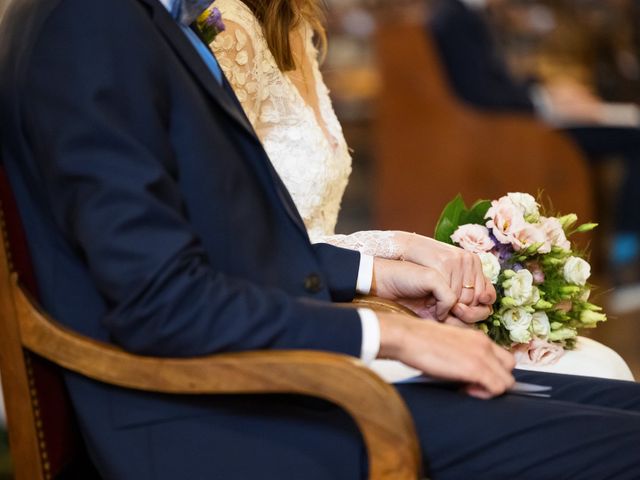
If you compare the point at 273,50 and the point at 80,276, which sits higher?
the point at 273,50

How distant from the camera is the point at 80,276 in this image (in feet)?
4.79

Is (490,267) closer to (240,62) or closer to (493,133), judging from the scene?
(240,62)

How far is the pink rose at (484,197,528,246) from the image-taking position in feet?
6.14

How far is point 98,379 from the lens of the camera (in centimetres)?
144

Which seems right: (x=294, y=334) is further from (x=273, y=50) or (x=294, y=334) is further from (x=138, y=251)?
(x=273, y=50)

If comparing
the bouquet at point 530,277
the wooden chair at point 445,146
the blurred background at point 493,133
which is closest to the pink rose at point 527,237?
the bouquet at point 530,277

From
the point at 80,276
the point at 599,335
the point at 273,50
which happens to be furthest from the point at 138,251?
the point at 599,335

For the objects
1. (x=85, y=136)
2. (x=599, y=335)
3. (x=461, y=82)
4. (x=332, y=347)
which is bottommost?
(x=599, y=335)

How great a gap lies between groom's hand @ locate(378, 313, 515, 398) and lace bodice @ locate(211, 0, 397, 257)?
0.49 meters

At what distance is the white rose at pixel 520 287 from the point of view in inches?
72.5

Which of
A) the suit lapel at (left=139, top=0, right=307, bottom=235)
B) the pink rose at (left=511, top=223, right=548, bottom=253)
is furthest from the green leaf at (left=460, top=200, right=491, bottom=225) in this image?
the suit lapel at (left=139, top=0, right=307, bottom=235)

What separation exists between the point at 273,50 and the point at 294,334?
853 millimetres

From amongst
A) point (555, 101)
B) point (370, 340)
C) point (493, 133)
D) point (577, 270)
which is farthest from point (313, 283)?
point (555, 101)

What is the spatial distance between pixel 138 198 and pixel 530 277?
0.81 m
